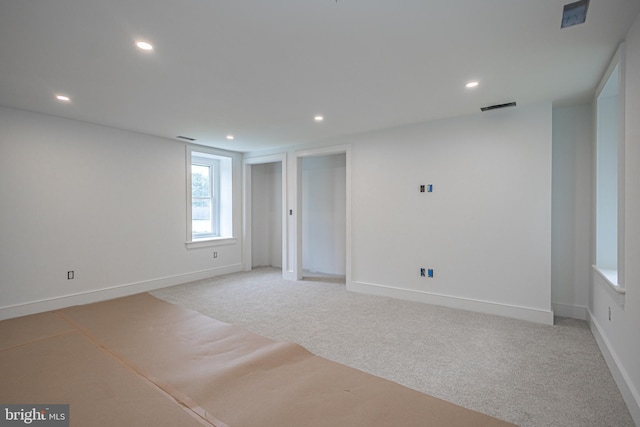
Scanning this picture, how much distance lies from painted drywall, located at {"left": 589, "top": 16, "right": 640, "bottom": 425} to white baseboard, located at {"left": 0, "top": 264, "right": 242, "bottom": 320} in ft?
18.1

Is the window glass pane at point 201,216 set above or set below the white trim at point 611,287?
above

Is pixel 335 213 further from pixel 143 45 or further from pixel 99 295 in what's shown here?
pixel 143 45

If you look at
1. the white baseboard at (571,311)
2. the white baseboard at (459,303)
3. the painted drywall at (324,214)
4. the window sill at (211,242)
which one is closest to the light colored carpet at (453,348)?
the white baseboard at (459,303)

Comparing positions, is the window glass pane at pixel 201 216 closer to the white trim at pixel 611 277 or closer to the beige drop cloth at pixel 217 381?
the beige drop cloth at pixel 217 381

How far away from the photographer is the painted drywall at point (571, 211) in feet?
11.9

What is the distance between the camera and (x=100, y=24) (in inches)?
76.9

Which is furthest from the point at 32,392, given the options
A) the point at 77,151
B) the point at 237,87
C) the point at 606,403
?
the point at 606,403

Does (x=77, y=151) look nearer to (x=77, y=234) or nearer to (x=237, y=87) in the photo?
(x=77, y=234)

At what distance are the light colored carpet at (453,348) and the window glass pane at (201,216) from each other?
1645 millimetres

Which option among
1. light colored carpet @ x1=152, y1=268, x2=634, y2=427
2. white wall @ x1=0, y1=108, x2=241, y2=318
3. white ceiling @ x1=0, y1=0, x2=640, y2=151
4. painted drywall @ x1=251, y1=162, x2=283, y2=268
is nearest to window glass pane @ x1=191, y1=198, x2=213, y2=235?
white wall @ x1=0, y1=108, x2=241, y2=318

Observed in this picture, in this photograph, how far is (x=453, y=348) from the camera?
2.88 metres

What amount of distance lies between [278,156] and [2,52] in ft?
12.9

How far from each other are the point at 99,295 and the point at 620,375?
223 inches

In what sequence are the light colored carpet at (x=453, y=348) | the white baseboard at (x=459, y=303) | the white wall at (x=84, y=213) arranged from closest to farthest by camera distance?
1. the light colored carpet at (x=453, y=348)
2. the white baseboard at (x=459, y=303)
3. the white wall at (x=84, y=213)
